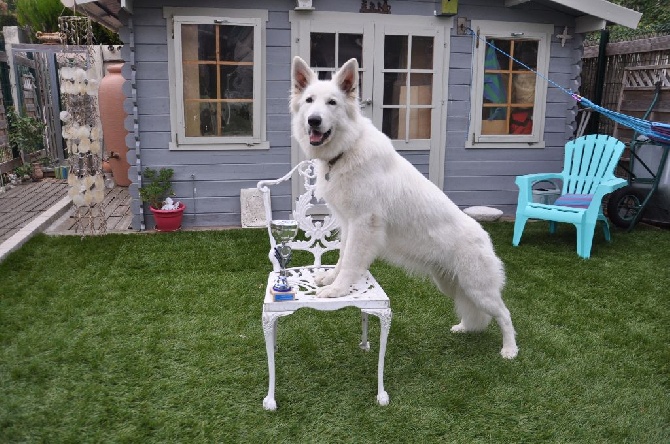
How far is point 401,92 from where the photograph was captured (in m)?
5.48

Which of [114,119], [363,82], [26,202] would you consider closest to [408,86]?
[363,82]

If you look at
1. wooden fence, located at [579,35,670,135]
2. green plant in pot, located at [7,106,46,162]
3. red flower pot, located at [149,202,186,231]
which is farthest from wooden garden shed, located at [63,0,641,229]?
green plant in pot, located at [7,106,46,162]

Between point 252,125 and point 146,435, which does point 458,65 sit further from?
point 146,435

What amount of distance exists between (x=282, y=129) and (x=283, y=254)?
10.5 ft

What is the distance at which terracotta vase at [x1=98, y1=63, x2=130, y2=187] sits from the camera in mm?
7230

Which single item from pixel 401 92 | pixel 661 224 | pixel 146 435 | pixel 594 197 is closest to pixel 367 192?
pixel 146 435

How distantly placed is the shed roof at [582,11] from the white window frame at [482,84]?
0.81ft

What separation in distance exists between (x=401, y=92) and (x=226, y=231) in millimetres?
2320

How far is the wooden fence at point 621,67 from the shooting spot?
18.4 ft

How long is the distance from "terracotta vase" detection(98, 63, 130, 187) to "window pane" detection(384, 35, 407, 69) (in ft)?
12.6

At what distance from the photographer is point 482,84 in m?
5.59

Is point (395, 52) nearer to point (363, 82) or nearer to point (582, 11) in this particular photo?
point (363, 82)

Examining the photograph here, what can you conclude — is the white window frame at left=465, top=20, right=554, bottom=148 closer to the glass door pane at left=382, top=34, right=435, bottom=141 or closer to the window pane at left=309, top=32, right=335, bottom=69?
the glass door pane at left=382, top=34, right=435, bottom=141

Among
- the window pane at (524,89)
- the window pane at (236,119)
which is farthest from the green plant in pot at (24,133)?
the window pane at (524,89)
